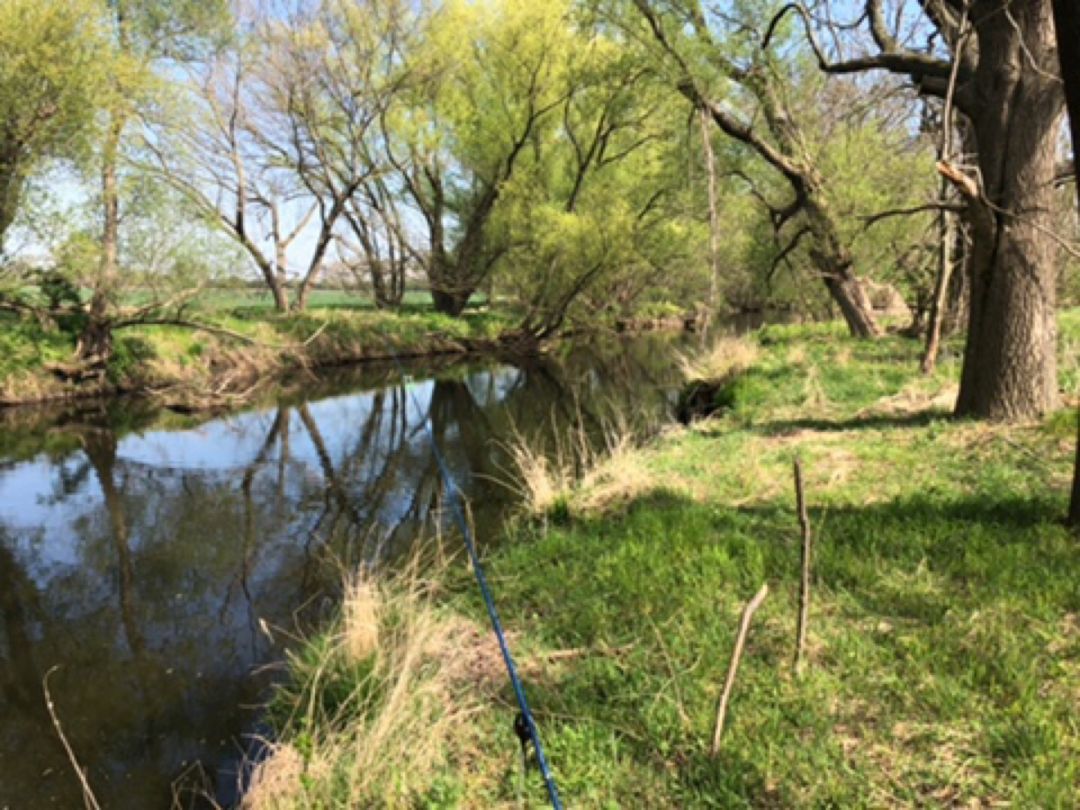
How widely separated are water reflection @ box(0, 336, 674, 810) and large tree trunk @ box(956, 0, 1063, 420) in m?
5.46

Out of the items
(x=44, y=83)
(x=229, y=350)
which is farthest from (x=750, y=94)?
(x=229, y=350)

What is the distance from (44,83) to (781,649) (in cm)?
1597

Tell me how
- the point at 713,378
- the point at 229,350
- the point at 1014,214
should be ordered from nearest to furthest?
the point at 1014,214, the point at 713,378, the point at 229,350

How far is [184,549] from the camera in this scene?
7.55 meters

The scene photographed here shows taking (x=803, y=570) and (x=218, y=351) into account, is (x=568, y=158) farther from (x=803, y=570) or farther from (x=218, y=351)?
(x=803, y=570)

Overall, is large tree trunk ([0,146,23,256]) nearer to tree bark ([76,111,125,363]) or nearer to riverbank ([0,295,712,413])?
tree bark ([76,111,125,363])

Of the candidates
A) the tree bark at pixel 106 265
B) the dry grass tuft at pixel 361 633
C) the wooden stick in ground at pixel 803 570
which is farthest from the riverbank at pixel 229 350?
the wooden stick in ground at pixel 803 570

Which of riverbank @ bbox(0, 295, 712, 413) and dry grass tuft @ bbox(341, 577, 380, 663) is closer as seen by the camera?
dry grass tuft @ bbox(341, 577, 380, 663)

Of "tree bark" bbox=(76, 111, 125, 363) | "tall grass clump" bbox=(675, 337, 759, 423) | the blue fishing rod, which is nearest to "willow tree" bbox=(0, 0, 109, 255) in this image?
"tree bark" bbox=(76, 111, 125, 363)

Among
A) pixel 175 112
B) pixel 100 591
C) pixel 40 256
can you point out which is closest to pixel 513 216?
pixel 175 112

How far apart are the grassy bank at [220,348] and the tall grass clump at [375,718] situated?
12.5 metres

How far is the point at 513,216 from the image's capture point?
24.0m

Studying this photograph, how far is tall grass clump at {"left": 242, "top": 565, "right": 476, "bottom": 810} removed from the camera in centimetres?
300

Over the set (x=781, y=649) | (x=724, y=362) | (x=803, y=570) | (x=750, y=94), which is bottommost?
(x=781, y=649)
